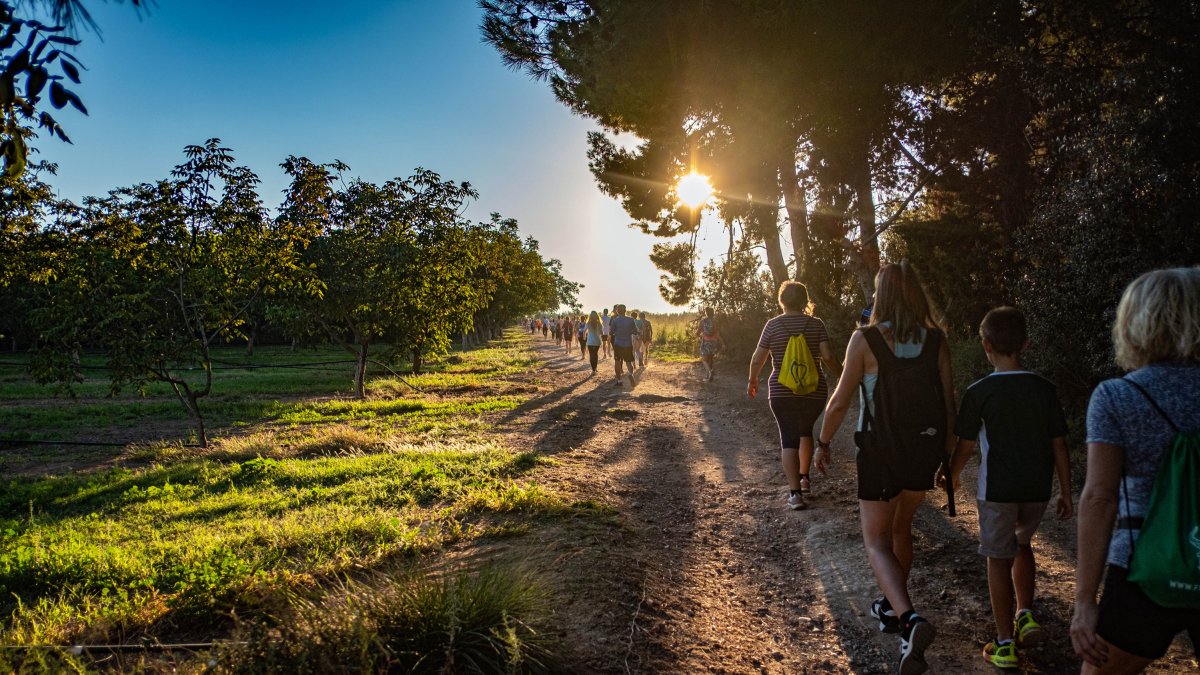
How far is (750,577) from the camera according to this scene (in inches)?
171

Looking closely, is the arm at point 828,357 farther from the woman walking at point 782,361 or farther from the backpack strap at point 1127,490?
the backpack strap at point 1127,490

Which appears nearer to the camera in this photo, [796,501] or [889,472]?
[889,472]

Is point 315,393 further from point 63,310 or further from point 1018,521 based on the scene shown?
point 1018,521

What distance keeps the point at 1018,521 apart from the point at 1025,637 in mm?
574

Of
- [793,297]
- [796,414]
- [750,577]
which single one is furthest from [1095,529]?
[793,297]

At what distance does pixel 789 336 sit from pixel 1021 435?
8.80 feet

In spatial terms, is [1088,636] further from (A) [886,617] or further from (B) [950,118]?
(B) [950,118]

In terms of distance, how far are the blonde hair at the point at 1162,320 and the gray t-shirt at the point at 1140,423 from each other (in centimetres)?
5

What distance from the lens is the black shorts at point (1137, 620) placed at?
159 cm

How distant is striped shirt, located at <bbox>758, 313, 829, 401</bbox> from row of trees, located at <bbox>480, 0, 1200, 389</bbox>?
3.01m

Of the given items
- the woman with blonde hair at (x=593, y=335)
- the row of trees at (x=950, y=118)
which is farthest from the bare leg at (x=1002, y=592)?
the woman with blonde hair at (x=593, y=335)

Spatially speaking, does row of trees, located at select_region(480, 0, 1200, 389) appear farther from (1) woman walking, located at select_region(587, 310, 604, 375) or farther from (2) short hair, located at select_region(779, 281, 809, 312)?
(1) woman walking, located at select_region(587, 310, 604, 375)

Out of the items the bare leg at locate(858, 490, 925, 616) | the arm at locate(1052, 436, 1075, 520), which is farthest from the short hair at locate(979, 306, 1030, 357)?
the bare leg at locate(858, 490, 925, 616)

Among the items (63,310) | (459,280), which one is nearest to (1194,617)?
(63,310)
